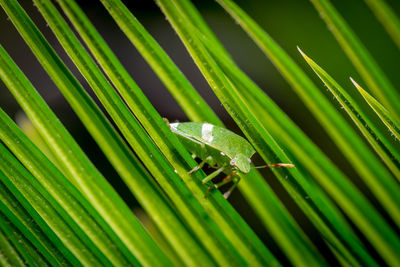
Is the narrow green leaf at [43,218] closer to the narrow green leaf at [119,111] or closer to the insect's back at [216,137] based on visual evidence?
the narrow green leaf at [119,111]

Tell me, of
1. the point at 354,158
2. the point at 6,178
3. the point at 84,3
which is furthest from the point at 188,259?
the point at 84,3

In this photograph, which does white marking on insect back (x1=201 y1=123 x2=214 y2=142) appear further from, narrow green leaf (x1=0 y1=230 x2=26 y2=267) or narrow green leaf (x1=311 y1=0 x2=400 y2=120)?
narrow green leaf (x1=0 y1=230 x2=26 y2=267)

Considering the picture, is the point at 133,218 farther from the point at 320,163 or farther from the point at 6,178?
the point at 320,163

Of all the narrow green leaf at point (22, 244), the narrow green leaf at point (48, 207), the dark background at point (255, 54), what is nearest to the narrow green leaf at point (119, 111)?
the narrow green leaf at point (48, 207)

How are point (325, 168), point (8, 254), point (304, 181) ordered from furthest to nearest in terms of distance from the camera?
1. point (325, 168)
2. point (304, 181)
3. point (8, 254)

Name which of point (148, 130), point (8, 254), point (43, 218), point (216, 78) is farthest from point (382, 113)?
point (8, 254)

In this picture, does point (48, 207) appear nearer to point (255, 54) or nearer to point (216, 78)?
point (216, 78)
